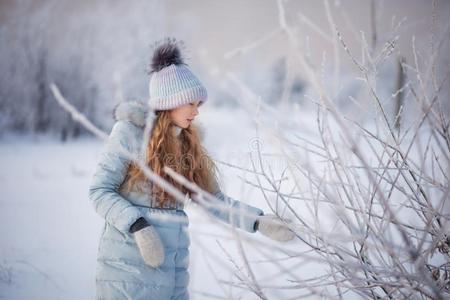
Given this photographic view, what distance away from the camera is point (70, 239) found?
4.12 m

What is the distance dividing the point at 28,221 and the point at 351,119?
4.75 metres

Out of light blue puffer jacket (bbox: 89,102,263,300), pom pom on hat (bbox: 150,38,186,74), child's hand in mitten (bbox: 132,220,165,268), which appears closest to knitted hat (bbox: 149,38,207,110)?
pom pom on hat (bbox: 150,38,186,74)

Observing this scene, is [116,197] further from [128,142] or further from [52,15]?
[52,15]

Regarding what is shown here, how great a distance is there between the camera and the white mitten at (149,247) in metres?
1.57

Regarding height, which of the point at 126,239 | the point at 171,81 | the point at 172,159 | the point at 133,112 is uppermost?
the point at 171,81

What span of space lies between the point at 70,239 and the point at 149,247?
118 inches

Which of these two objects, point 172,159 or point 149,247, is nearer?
point 149,247

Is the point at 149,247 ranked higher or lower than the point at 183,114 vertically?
lower

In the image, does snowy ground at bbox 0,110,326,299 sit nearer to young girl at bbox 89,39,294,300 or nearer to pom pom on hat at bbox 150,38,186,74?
young girl at bbox 89,39,294,300

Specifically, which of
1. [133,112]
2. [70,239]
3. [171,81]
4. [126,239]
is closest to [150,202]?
[126,239]

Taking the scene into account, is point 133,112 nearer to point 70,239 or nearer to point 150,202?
point 150,202

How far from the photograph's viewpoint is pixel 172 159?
190 cm

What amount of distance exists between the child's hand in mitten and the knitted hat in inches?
25.0

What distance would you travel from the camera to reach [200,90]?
78.8 inches
